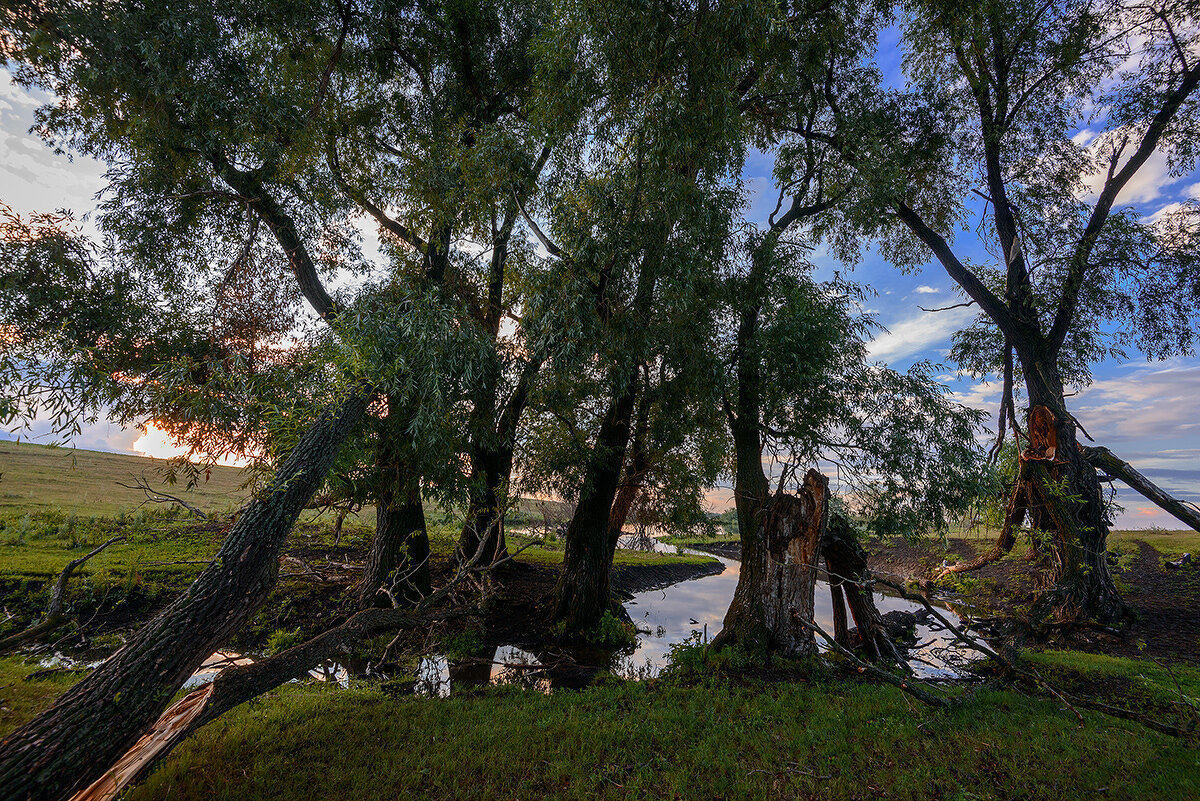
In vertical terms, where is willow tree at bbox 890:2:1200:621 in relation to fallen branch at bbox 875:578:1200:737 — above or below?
above

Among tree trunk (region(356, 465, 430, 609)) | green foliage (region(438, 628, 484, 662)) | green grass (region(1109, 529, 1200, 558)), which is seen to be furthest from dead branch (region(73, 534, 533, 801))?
green grass (region(1109, 529, 1200, 558))

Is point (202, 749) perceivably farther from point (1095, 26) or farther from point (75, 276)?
point (1095, 26)

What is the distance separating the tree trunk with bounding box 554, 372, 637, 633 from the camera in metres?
10.1

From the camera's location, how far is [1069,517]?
33.7ft

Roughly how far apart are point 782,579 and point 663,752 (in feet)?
13.8

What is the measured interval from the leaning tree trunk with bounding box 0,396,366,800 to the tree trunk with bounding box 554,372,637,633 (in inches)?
218

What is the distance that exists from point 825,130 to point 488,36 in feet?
27.2

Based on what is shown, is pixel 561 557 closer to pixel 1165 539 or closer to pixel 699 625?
pixel 699 625

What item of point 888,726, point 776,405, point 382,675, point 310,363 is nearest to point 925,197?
point 776,405

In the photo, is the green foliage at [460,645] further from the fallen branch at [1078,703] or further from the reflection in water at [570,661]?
the fallen branch at [1078,703]

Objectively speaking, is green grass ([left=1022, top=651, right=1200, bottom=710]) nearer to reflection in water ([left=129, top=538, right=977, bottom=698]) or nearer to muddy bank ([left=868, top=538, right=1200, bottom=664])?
muddy bank ([left=868, top=538, right=1200, bottom=664])

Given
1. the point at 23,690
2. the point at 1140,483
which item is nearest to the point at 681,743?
the point at 23,690

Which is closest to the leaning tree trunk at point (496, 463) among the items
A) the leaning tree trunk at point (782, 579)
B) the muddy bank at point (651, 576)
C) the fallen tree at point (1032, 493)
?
the leaning tree trunk at point (782, 579)

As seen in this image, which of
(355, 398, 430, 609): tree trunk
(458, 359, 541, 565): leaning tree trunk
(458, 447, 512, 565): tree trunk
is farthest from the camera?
(458, 447, 512, 565): tree trunk
